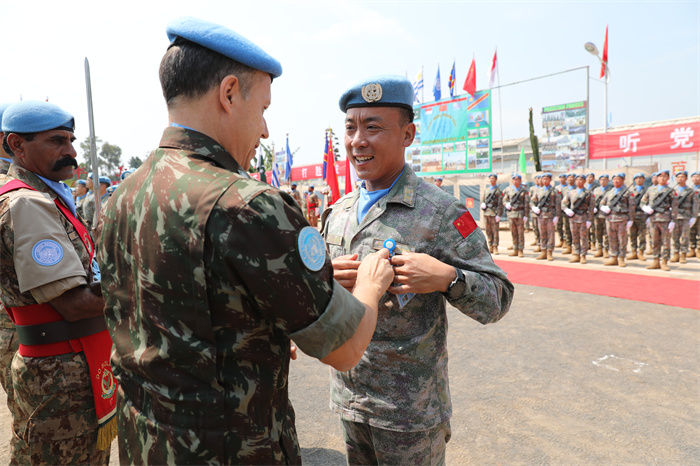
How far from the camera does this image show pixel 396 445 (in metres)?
1.64

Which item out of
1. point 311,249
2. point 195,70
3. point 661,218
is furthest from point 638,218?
point 195,70

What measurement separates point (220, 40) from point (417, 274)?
3.00 ft

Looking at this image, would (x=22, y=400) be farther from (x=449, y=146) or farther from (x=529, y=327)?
(x=449, y=146)

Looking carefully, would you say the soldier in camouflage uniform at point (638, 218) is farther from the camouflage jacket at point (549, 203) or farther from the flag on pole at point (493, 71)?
the flag on pole at point (493, 71)

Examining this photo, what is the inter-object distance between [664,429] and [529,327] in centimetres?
Result: 233

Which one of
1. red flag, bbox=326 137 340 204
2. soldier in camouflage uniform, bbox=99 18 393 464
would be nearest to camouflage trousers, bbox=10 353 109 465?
soldier in camouflage uniform, bbox=99 18 393 464

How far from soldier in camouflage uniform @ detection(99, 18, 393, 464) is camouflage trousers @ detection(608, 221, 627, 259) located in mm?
10370

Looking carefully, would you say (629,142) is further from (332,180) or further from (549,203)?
(332,180)

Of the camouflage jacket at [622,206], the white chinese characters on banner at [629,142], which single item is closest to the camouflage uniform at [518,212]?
the camouflage jacket at [622,206]

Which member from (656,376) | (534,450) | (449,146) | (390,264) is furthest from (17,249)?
(449,146)

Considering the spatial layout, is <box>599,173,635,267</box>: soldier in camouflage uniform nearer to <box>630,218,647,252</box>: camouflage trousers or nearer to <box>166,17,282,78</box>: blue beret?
<box>630,218,647,252</box>: camouflage trousers

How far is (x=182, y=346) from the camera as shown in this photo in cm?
96

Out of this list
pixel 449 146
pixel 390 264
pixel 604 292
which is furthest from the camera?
pixel 449 146

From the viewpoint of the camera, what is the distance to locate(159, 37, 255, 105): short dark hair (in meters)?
1.05
